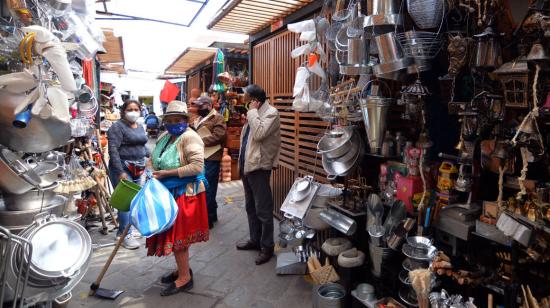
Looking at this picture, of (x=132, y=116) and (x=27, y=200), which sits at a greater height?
(x=132, y=116)

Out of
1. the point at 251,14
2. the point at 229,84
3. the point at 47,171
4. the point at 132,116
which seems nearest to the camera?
the point at 47,171

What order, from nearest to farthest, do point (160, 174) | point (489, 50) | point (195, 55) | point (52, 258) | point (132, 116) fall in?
point (489, 50), point (52, 258), point (160, 174), point (132, 116), point (195, 55)

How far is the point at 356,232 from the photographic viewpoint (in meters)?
2.79

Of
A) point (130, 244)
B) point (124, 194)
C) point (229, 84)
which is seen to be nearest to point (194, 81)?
point (229, 84)

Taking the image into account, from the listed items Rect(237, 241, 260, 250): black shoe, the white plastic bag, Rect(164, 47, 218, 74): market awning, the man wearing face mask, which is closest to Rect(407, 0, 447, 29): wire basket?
the white plastic bag

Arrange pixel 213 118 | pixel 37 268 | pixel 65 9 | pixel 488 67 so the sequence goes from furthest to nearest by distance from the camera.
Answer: pixel 213 118, pixel 65 9, pixel 37 268, pixel 488 67

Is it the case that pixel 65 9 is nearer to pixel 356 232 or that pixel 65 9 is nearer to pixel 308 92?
pixel 308 92

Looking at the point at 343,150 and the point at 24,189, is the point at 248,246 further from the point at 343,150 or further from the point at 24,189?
the point at 24,189

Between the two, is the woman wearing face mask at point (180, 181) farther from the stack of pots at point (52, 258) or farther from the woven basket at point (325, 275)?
the woven basket at point (325, 275)

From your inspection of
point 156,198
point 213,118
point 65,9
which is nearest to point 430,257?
point 156,198

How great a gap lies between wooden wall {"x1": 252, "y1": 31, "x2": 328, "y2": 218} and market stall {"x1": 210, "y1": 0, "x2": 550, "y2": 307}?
0.74 metres

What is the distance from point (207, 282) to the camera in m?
3.39

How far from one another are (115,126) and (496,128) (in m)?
3.80

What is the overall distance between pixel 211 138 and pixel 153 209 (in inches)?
81.8
